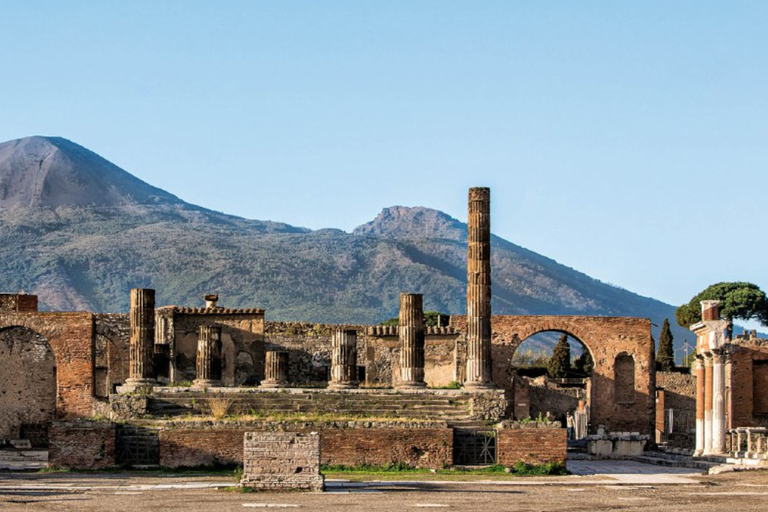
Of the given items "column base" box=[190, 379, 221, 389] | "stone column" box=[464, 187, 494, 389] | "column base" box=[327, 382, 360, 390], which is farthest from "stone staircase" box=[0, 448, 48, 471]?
"stone column" box=[464, 187, 494, 389]

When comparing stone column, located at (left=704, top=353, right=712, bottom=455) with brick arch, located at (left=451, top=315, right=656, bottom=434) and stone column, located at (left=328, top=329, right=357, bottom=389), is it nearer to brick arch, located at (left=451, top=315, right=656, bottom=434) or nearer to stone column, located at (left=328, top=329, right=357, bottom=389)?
stone column, located at (left=328, top=329, right=357, bottom=389)

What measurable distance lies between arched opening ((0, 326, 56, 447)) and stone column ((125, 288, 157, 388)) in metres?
6.82

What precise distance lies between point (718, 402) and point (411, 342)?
29.0 feet

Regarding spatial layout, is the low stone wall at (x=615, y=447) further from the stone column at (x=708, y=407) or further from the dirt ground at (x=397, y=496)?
the dirt ground at (x=397, y=496)

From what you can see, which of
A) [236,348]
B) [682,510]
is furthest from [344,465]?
[236,348]

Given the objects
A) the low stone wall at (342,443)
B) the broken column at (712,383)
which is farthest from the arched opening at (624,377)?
the low stone wall at (342,443)

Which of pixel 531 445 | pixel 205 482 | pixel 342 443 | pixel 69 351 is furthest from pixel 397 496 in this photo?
pixel 69 351

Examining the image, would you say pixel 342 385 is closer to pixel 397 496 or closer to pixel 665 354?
pixel 397 496

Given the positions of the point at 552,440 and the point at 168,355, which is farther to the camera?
the point at 168,355

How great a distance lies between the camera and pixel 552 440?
38719 millimetres

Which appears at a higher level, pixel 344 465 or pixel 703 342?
pixel 703 342

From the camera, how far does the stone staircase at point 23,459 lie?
1519 inches

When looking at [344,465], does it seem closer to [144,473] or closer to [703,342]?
[144,473]

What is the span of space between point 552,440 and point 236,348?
21245mm
